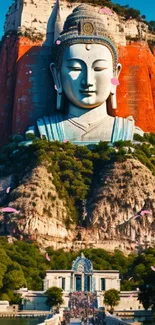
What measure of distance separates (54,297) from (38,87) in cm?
1945

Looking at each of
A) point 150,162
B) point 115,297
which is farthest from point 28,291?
point 150,162

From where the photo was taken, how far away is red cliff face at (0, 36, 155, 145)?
140ft

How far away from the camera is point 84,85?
126 ft

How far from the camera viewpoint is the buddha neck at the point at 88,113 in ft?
130

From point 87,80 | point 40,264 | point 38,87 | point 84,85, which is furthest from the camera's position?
point 38,87

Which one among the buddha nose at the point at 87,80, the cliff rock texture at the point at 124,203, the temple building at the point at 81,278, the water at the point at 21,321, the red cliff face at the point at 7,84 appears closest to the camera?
the water at the point at 21,321

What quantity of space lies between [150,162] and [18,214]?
931cm

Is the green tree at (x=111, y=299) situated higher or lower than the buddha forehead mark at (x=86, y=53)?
lower

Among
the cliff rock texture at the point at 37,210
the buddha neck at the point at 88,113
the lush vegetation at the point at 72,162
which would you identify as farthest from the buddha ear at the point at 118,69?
the cliff rock texture at the point at 37,210

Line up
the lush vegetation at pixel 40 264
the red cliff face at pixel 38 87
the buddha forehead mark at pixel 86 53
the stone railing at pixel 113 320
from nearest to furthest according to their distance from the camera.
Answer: the stone railing at pixel 113 320
the lush vegetation at pixel 40 264
the buddha forehead mark at pixel 86 53
the red cliff face at pixel 38 87

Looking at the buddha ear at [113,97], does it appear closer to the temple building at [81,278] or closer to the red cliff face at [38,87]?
the red cliff face at [38,87]

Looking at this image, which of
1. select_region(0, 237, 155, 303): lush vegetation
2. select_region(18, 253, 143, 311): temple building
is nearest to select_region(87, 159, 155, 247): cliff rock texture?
select_region(0, 237, 155, 303): lush vegetation

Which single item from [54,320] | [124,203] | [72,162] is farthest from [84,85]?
[54,320]

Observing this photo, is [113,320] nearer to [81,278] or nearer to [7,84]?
[81,278]
